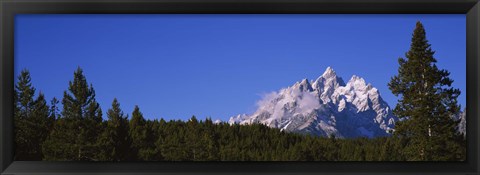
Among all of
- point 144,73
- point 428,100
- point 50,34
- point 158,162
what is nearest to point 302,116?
point 428,100

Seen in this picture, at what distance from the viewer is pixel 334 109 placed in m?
3.69

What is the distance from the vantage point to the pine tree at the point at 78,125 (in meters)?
2.92

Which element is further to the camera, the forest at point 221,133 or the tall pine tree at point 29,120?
the forest at point 221,133

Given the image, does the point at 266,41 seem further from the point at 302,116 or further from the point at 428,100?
the point at 428,100

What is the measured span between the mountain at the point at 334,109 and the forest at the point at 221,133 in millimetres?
123

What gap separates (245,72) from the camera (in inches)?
145

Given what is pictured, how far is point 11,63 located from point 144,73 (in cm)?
106

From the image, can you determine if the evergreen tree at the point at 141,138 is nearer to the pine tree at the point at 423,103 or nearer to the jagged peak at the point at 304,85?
the jagged peak at the point at 304,85

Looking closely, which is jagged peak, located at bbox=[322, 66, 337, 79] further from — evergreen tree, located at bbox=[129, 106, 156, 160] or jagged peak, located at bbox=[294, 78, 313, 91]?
evergreen tree, located at bbox=[129, 106, 156, 160]

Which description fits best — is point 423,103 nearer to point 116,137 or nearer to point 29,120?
point 116,137

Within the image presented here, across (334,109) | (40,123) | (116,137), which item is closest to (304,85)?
(334,109)

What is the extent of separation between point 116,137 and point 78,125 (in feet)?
0.82

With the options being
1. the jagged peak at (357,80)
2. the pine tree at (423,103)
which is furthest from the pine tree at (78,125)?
the pine tree at (423,103)

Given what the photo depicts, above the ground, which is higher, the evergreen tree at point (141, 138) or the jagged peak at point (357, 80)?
the jagged peak at point (357, 80)
